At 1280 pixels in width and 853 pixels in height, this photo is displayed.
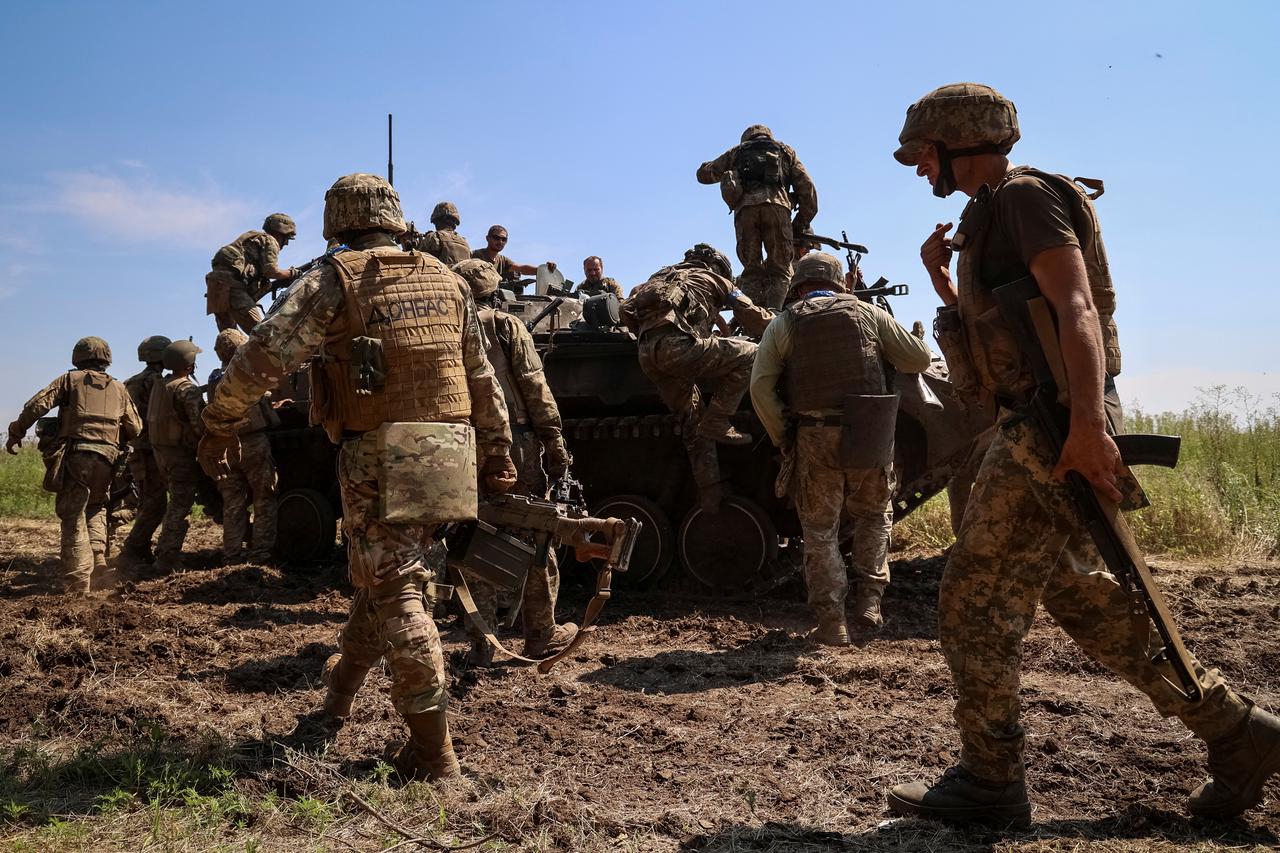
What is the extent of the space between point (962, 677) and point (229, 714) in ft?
11.3

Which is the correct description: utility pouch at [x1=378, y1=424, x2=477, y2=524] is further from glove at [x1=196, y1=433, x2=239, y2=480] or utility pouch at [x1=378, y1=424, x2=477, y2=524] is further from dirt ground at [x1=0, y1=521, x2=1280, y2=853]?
dirt ground at [x1=0, y1=521, x2=1280, y2=853]

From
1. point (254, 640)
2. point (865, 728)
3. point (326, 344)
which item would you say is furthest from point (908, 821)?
point (254, 640)

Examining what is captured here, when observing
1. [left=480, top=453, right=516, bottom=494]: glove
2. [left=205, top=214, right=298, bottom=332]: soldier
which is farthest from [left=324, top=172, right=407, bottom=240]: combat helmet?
[left=205, top=214, right=298, bottom=332]: soldier

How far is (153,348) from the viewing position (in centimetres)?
1100

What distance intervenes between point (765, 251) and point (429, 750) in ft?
23.7

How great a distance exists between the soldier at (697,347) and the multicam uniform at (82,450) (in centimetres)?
501

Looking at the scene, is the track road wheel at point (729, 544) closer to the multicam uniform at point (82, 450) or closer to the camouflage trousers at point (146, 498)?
the multicam uniform at point (82, 450)

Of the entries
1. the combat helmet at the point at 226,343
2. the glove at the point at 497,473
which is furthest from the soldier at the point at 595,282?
the glove at the point at 497,473

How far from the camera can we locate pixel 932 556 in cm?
1003

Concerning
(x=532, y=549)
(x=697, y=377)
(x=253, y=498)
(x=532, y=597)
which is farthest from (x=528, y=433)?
(x=253, y=498)

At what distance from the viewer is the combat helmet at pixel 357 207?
14.7ft

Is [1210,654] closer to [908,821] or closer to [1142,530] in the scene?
[908,821]

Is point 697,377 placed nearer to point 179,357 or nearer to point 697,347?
point 697,347

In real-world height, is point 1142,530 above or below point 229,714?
above
